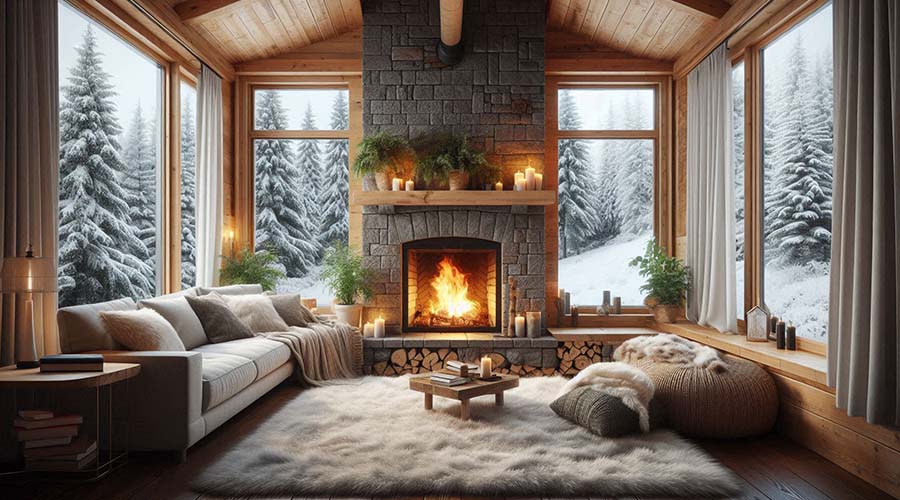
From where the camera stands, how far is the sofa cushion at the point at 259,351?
4.07 metres

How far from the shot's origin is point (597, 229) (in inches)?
249

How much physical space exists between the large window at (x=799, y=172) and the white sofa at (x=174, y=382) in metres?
3.66

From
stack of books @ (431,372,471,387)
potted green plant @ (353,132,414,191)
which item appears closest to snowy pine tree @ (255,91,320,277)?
potted green plant @ (353,132,414,191)

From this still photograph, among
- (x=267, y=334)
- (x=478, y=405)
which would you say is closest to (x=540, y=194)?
(x=478, y=405)

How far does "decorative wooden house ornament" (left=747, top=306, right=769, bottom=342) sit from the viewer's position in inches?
176

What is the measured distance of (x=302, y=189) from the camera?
21.0 ft

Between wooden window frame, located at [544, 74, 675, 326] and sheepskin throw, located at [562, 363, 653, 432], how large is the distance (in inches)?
96.7

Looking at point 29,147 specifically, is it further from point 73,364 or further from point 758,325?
point 758,325

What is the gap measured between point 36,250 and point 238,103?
331 cm

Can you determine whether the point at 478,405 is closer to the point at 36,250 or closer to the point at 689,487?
the point at 689,487

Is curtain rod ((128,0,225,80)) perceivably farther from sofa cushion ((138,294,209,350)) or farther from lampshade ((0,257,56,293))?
lampshade ((0,257,56,293))

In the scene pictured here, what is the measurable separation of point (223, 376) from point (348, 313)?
2174 mm

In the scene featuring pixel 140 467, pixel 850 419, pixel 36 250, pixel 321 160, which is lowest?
pixel 140 467

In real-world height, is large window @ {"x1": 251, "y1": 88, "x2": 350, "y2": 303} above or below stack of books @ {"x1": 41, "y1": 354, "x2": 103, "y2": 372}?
above
